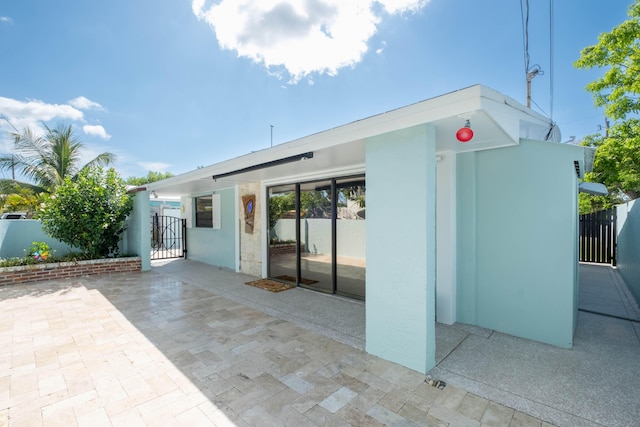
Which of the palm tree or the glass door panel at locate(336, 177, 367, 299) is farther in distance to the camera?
the palm tree

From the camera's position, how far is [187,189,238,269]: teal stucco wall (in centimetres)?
929

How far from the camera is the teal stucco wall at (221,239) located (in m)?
9.29

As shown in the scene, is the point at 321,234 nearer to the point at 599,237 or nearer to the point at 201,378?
the point at 201,378

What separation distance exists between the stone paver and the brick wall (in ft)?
10.3

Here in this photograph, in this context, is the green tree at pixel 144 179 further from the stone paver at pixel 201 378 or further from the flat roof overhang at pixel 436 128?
the flat roof overhang at pixel 436 128

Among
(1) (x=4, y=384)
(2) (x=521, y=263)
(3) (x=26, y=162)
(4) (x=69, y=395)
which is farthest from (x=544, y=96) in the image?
(3) (x=26, y=162)

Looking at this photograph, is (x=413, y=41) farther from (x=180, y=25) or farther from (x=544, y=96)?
(x=180, y=25)

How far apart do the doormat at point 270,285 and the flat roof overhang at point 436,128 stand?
2898 mm

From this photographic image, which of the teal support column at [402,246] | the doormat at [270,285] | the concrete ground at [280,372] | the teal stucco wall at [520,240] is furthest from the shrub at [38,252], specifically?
the teal stucco wall at [520,240]

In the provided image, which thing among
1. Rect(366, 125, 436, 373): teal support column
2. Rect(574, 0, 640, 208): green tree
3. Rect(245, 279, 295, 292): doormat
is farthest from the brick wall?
Rect(574, 0, 640, 208): green tree

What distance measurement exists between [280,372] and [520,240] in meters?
3.69

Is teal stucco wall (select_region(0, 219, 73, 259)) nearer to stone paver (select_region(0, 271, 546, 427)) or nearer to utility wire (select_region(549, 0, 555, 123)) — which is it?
stone paver (select_region(0, 271, 546, 427))

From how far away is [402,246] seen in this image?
3234 millimetres

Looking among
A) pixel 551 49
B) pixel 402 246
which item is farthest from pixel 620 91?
pixel 402 246
